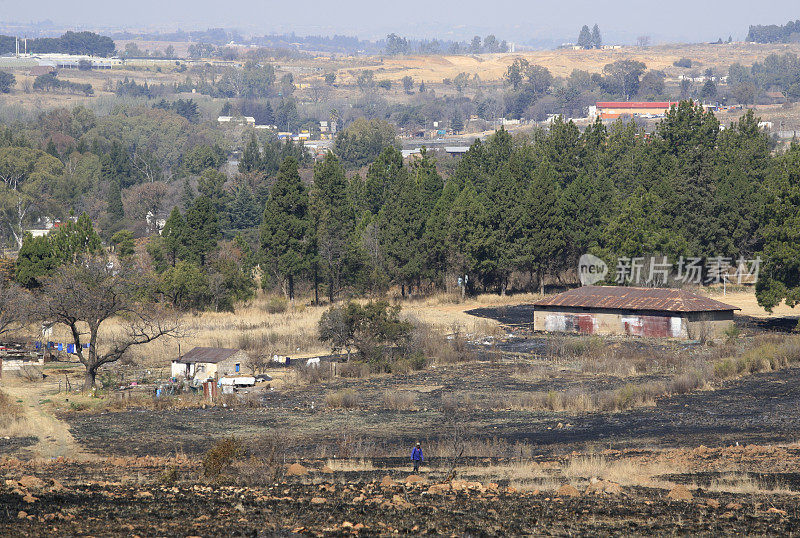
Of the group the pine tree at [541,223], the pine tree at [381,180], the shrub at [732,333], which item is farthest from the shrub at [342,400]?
the pine tree at [381,180]

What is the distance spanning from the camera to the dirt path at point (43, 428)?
107 feet

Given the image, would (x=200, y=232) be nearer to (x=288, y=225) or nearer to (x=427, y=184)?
(x=288, y=225)

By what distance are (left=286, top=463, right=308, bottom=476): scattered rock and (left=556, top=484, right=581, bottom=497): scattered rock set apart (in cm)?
715

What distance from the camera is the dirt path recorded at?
107 ft

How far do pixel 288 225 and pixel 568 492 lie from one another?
163 ft

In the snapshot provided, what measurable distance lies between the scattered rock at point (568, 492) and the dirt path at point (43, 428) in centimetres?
1493

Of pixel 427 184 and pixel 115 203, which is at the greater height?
pixel 427 184

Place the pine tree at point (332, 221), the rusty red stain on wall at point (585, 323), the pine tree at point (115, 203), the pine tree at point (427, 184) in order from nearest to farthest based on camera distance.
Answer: the rusty red stain on wall at point (585, 323) < the pine tree at point (332, 221) < the pine tree at point (427, 184) < the pine tree at point (115, 203)

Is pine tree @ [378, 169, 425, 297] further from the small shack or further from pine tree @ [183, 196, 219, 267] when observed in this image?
the small shack

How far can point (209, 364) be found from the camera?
46.2m

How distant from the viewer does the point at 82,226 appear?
72.0 m

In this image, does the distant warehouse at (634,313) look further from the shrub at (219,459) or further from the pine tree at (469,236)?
the shrub at (219,459)

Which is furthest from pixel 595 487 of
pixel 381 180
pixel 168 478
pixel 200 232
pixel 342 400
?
pixel 381 180

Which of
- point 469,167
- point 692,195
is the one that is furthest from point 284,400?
point 469,167
